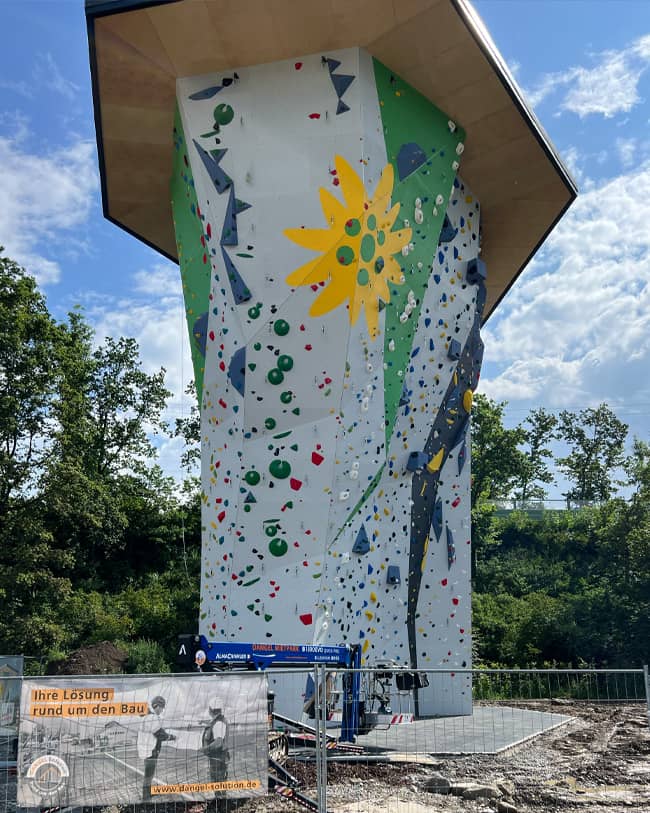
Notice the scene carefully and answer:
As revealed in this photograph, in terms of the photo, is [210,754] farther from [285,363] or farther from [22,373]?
[22,373]

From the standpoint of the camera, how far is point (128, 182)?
1797 centimetres

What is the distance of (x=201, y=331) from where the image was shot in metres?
15.5

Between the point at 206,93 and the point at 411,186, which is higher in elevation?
the point at 206,93

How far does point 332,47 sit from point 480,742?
36.9 feet

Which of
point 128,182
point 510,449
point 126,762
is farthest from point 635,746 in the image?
point 510,449

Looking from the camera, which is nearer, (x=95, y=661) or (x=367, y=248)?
(x=367, y=248)

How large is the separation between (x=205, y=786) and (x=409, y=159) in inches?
462

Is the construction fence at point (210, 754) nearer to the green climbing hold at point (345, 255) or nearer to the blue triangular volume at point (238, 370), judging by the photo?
the blue triangular volume at point (238, 370)

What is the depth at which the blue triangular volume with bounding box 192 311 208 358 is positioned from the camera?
50.2 ft

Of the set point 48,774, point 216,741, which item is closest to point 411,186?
point 216,741

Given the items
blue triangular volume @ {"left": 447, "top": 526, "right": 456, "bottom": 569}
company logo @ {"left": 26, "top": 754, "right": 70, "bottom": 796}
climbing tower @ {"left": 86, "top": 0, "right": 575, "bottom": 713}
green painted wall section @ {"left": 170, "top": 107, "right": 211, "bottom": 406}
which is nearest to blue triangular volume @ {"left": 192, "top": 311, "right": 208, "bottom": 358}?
green painted wall section @ {"left": 170, "top": 107, "right": 211, "bottom": 406}

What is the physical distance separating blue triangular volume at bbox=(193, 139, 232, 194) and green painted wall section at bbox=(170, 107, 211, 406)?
63 cm

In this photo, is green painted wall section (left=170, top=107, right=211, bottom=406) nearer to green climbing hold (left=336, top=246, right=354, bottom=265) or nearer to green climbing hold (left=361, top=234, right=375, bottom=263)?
green climbing hold (left=336, top=246, right=354, bottom=265)

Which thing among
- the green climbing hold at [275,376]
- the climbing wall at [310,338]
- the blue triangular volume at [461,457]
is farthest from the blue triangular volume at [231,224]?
the blue triangular volume at [461,457]
